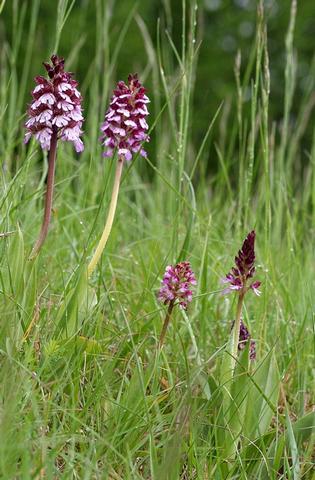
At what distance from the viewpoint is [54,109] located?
1970mm

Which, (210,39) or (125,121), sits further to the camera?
(210,39)

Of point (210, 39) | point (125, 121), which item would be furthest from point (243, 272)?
point (210, 39)

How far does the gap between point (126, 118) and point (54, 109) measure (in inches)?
6.7

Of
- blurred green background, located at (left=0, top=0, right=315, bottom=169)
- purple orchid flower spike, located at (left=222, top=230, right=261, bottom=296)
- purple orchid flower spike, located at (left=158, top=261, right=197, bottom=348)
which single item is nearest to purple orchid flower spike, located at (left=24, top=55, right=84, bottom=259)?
purple orchid flower spike, located at (left=158, top=261, right=197, bottom=348)

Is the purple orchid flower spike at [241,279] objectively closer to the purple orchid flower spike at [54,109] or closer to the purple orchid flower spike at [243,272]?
the purple orchid flower spike at [243,272]

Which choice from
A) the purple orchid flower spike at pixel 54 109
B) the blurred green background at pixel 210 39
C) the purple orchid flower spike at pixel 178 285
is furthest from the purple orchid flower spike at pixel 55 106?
the blurred green background at pixel 210 39

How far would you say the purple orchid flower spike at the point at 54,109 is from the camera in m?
1.95

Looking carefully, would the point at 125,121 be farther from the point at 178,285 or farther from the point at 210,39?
the point at 210,39

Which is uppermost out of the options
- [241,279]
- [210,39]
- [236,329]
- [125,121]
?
[210,39]

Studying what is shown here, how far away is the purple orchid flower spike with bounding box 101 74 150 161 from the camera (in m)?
2.01

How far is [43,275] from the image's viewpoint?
2.51 m

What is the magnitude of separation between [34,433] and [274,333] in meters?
1.17

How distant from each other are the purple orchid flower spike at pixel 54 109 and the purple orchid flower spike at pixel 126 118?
0.08m

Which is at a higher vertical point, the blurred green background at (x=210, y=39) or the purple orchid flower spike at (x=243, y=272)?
the blurred green background at (x=210, y=39)
